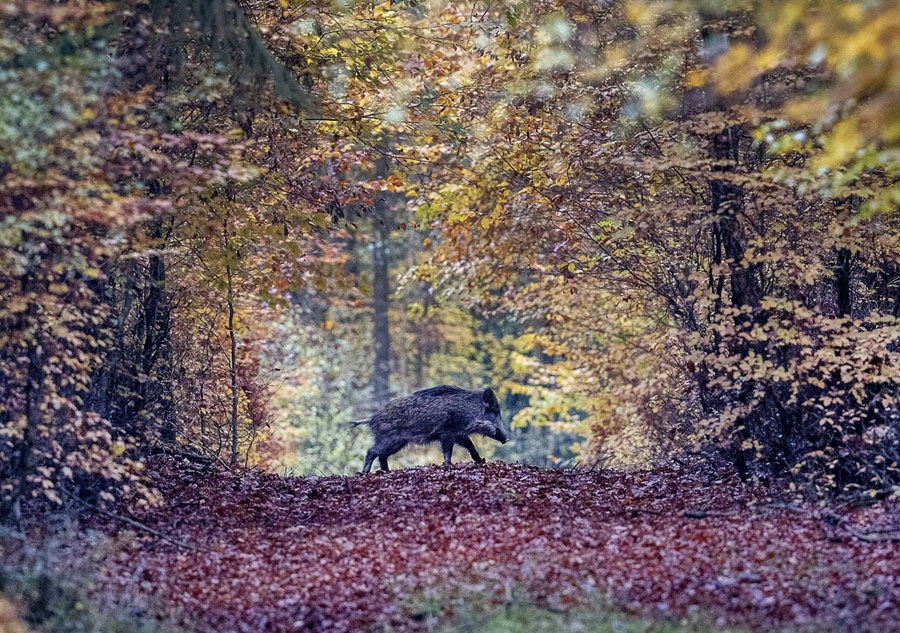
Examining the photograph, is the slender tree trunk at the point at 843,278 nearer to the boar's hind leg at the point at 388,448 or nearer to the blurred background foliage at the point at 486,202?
the blurred background foliage at the point at 486,202

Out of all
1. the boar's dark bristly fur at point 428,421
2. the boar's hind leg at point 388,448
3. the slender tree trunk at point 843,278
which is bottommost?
the boar's hind leg at point 388,448

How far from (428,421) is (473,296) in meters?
3.93

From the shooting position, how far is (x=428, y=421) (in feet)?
46.6

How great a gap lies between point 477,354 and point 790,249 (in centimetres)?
2314

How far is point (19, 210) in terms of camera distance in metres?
7.88

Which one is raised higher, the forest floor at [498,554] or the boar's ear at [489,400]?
the boar's ear at [489,400]

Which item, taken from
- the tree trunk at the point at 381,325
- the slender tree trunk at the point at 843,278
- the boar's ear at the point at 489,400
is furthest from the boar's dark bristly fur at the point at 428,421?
the tree trunk at the point at 381,325

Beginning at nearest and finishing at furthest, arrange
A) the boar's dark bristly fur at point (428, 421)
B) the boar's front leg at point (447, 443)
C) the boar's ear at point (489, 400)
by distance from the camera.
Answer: the boar's dark bristly fur at point (428, 421), the boar's front leg at point (447, 443), the boar's ear at point (489, 400)

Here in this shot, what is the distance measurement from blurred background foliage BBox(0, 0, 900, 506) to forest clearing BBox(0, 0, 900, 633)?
0.19 ft

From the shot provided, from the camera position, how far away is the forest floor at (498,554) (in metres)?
7.23

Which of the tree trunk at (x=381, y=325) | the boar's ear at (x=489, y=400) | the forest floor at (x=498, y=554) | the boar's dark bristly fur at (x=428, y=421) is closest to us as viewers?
the forest floor at (x=498, y=554)

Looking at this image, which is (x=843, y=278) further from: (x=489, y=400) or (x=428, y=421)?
(x=428, y=421)

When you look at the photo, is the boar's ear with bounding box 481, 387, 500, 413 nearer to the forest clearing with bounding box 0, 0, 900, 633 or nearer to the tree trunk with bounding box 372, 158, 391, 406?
the forest clearing with bounding box 0, 0, 900, 633

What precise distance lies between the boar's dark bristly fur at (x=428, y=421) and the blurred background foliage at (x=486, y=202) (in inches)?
73.2
